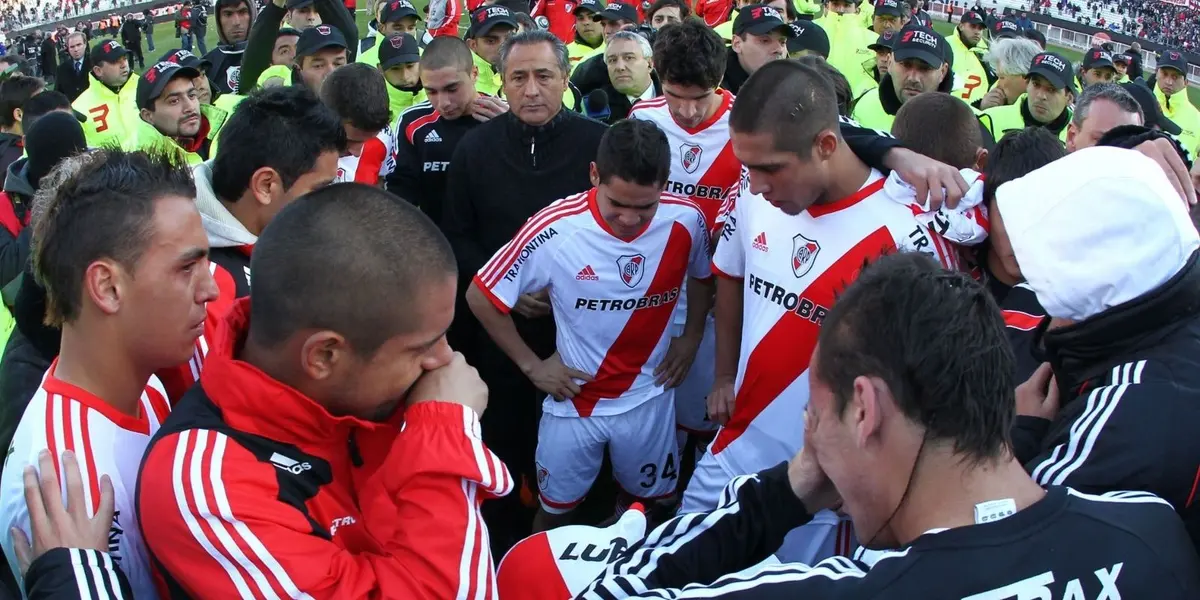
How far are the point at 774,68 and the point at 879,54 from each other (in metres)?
6.10

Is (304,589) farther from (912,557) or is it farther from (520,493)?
(520,493)

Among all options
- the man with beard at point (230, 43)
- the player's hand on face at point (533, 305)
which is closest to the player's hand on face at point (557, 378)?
the player's hand on face at point (533, 305)

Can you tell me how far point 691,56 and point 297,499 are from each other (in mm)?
3125

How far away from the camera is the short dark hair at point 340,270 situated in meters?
1.73

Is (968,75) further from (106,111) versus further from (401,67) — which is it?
(106,111)

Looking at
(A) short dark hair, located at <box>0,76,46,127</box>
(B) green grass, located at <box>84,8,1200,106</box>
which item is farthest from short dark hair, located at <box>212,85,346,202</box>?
(B) green grass, located at <box>84,8,1200,106</box>

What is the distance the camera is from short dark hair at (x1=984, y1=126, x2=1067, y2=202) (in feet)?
9.50

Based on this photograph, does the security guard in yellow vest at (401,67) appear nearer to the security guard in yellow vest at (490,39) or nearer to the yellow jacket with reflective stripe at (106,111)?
the security guard in yellow vest at (490,39)

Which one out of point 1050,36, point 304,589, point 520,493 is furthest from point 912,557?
point 1050,36

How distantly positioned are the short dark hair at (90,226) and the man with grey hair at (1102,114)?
3943 millimetres

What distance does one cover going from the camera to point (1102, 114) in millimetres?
4230

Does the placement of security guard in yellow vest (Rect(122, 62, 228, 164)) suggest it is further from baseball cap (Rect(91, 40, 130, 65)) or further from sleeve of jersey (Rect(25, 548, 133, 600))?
sleeve of jersey (Rect(25, 548, 133, 600))

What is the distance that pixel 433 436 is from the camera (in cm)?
178

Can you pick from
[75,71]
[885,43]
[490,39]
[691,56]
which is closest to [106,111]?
[490,39]
